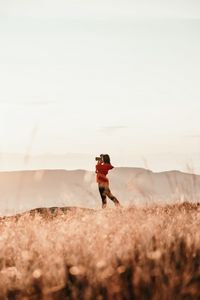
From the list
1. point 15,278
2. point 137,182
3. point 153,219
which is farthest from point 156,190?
point 15,278

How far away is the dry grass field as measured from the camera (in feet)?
12.2

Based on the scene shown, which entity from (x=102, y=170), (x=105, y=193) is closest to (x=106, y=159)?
(x=102, y=170)

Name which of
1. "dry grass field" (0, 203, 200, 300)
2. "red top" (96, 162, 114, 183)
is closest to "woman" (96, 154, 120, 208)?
"red top" (96, 162, 114, 183)

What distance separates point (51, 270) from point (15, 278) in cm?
43

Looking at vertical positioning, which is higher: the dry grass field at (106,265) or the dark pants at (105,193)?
the dark pants at (105,193)

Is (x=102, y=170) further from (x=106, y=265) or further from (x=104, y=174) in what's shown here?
(x=106, y=265)

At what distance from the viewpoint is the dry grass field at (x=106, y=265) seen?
3717mm

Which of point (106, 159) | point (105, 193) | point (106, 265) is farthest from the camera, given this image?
point (105, 193)

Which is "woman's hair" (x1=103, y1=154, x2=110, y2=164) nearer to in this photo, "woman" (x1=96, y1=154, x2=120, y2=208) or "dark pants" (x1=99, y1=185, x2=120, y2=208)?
"woman" (x1=96, y1=154, x2=120, y2=208)

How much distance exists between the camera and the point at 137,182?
27.9 feet

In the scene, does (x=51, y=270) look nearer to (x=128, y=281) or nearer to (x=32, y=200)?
(x=128, y=281)

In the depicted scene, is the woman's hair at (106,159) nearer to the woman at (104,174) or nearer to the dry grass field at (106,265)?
the woman at (104,174)

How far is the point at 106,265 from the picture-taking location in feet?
13.9

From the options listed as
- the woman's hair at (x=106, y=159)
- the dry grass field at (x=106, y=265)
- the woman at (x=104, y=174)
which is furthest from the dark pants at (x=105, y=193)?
the dry grass field at (x=106, y=265)
